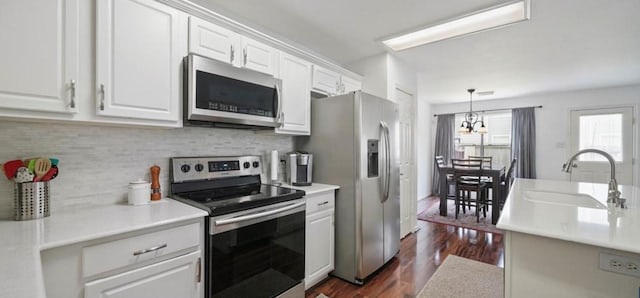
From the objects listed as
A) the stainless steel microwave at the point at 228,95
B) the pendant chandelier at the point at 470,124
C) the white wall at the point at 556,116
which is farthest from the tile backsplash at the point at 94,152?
the white wall at the point at 556,116

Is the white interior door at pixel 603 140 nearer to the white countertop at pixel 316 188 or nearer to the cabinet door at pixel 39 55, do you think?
the white countertop at pixel 316 188

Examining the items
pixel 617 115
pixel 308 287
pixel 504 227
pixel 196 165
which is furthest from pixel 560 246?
pixel 617 115

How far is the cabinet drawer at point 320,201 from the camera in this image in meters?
2.10

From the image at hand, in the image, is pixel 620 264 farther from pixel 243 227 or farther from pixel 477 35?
pixel 477 35

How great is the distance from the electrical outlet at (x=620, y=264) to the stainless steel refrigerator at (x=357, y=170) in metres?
1.47

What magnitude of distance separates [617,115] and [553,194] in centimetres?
479

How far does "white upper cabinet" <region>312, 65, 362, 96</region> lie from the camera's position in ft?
8.54

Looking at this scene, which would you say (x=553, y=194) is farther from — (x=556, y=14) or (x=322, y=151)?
(x=322, y=151)

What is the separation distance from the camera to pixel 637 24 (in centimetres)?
241

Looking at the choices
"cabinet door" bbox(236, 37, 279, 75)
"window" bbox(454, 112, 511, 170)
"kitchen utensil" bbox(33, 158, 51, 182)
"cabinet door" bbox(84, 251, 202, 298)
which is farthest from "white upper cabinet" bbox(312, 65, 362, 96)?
"window" bbox(454, 112, 511, 170)

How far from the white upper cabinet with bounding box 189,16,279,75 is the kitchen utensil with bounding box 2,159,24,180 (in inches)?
41.3

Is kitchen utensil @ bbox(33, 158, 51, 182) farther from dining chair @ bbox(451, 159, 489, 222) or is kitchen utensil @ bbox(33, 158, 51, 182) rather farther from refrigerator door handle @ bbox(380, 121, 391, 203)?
dining chair @ bbox(451, 159, 489, 222)

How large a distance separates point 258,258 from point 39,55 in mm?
1513

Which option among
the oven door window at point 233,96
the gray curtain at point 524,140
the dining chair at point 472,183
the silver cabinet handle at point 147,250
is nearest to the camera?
the silver cabinet handle at point 147,250
